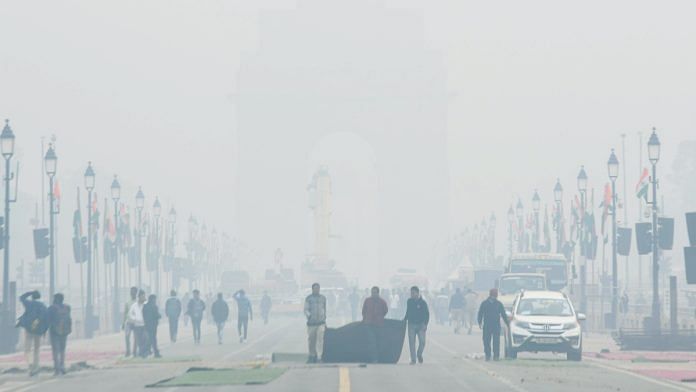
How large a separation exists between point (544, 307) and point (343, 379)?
47.6ft

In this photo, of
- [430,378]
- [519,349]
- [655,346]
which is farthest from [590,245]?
[430,378]

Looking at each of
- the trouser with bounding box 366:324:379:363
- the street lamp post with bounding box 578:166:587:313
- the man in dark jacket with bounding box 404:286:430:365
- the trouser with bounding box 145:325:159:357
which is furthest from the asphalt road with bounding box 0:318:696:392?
the street lamp post with bounding box 578:166:587:313

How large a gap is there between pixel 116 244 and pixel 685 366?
46.6 meters

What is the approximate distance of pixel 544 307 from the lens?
1951 inches

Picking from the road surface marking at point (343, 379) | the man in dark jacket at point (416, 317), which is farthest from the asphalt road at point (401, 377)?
the man in dark jacket at point (416, 317)

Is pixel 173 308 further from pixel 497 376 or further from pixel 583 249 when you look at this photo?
pixel 583 249

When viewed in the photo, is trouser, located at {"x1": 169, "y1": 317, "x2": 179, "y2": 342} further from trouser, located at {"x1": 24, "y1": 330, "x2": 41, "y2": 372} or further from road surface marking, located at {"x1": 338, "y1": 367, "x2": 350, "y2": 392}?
road surface marking, located at {"x1": 338, "y1": 367, "x2": 350, "y2": 392}

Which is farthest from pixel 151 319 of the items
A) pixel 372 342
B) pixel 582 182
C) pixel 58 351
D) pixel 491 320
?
pixel 582 182

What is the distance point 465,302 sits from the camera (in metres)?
77.8

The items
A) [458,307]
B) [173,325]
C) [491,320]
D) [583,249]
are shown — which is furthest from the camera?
[583,249]

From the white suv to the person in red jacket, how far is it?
17.3 ft

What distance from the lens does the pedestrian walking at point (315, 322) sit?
44.0m

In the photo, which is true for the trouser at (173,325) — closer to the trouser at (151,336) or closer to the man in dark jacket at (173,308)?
the man in dark jacket at (173,308)

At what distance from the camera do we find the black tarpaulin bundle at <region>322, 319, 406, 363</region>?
146 ft
